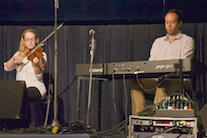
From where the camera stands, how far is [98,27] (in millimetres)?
3371

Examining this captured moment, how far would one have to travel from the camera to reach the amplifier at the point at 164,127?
1.67 metres

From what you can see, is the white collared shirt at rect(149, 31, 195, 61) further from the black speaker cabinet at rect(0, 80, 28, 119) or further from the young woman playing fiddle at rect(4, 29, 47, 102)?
the black speaker cabinet at rect(0, 80, 28, 119)

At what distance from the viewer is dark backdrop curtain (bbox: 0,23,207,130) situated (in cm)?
322

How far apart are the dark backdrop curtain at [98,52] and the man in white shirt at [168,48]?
0.70 ft

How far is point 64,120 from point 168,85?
166 centimetres

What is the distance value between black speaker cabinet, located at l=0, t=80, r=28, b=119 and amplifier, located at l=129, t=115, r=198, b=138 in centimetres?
96

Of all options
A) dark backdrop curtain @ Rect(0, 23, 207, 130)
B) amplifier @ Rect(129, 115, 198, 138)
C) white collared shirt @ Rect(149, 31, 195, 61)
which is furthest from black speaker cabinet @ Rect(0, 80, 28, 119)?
white collared shirt @ Rect(149, 31, 195, 61)

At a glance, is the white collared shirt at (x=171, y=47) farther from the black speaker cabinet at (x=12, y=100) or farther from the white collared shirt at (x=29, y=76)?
the black speaker cabinet at (x=12, y=100)

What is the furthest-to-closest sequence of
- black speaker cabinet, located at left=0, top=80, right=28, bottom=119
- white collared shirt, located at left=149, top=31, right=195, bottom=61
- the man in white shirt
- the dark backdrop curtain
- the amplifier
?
the dark backdrop curtain, white collared shirt, located at left=149, top=31, right=195, bottom=61, the man in white shirt, black speaker cabinet, located at left=0, top=80, right=28, bottom=119, the amplifier

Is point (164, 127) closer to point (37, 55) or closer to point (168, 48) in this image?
point (168, 48)

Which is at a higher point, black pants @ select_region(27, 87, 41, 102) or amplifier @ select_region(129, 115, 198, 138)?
black pants @ select_region(27, 87, 41, 102)

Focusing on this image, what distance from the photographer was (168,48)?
9.53 feet

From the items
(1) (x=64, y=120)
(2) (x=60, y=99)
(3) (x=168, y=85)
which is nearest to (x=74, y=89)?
(2) (x=60, y=99)

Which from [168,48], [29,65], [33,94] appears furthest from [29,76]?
[168,48]
